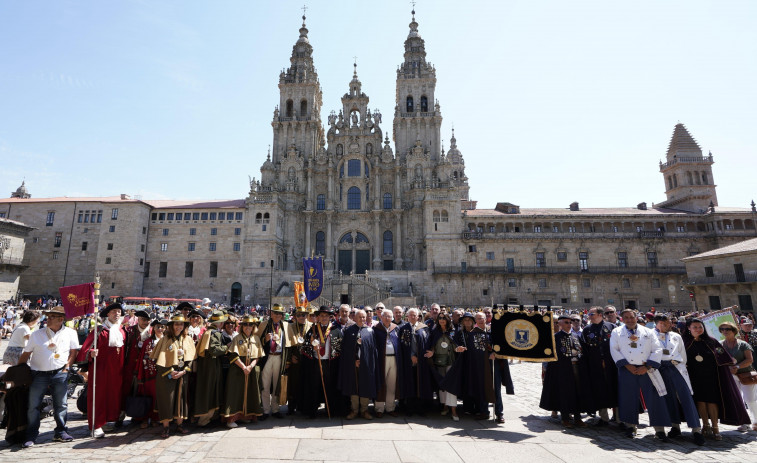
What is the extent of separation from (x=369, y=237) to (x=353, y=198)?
17.7ft

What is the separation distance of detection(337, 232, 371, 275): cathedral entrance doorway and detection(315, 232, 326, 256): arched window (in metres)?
1.86

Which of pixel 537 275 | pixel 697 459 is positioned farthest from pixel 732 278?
pixel 697 459

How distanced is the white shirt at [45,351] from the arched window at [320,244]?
1561 inches

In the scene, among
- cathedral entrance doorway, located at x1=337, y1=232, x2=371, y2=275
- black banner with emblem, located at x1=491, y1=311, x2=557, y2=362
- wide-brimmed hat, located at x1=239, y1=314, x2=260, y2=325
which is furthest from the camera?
cathedral entrance doorway, located at x1=337, y1=232, x2=371, y2=275

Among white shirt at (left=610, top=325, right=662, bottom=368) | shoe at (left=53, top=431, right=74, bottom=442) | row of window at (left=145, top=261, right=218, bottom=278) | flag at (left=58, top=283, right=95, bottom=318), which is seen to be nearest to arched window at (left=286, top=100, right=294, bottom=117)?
row of window at (left=145, top=261, right=218, bottom=278)

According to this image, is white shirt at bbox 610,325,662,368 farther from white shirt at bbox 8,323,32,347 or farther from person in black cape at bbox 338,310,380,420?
white shirt at bbox 8,323,32,347

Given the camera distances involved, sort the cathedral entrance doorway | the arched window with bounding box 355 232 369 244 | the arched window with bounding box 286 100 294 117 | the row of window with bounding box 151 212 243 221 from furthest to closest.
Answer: the arched window with bounding box 286 100 294 117
the arched window with bounding box 355 232 369 244
the cathedral entrance doorway
the row of window with bounding box 151 212 243 221

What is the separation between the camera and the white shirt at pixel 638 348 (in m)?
7.48

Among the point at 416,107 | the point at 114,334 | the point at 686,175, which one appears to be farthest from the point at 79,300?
the point at 686,175

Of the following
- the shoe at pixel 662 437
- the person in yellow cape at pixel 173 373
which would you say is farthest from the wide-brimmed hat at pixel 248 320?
the shoe at pixel 662 437

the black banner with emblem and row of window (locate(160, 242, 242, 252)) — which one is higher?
row of window (locate(160, 242, 242, 252))

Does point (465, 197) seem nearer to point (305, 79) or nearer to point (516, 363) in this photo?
point (305, 79)

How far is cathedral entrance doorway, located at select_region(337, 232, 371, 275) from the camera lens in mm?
46312

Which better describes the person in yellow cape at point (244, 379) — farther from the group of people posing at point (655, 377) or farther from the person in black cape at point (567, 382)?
the group of people posing at point (655, 377)
